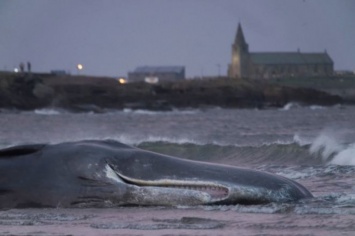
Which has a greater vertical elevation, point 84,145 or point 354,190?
point 84,145

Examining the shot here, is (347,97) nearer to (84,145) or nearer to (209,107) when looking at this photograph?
(209,107)

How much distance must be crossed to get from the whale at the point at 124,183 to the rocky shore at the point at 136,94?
9159 cm

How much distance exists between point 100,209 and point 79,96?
10426 centimetres

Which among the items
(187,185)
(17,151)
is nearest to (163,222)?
(187,185)

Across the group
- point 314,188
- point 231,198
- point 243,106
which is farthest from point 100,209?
point 243,106

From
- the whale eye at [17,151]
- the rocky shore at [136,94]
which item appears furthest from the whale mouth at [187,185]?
the rocky shore at [136,94]

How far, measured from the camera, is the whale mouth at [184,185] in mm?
9078

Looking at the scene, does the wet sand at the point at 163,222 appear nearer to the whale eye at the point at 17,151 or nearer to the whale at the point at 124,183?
the whale at the point at 124,183

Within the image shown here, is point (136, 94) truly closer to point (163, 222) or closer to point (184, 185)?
point (184, 185)

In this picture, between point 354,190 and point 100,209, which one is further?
point 354,190

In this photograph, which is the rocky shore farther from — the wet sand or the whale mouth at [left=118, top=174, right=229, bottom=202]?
the wet sand

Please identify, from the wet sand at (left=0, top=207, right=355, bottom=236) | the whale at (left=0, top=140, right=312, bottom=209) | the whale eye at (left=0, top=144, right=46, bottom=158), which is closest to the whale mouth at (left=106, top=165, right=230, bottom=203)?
the whale at (left=0, top=140, right=312, bottom=209)

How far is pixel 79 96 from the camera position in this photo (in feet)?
370

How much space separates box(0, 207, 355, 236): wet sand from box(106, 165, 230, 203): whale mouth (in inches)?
8.7
